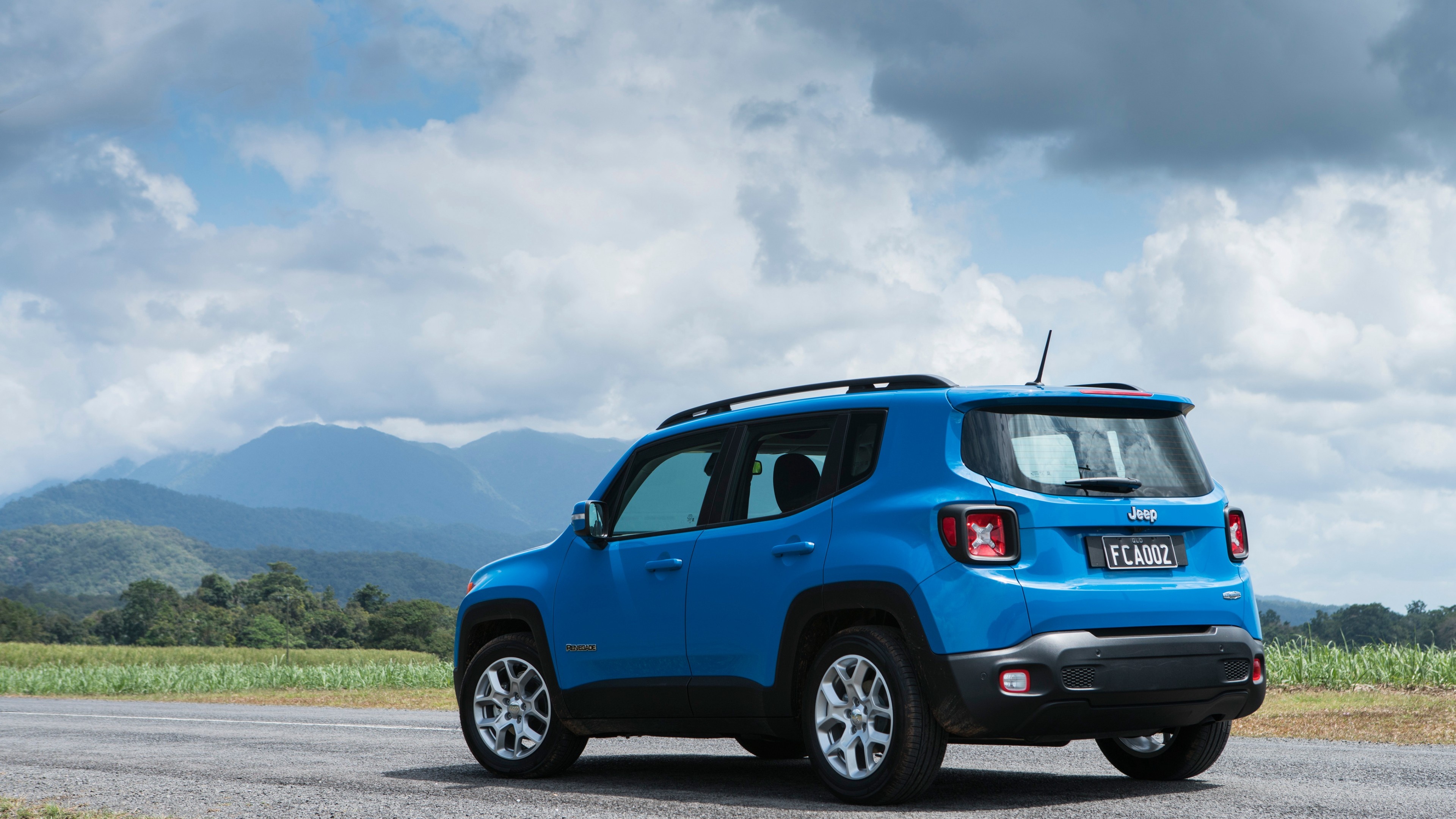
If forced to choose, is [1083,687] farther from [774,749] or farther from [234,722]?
[234,722]

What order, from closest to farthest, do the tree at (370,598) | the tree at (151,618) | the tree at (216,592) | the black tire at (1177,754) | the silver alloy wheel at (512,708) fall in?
1. the black tire at (1177,754)
2. the silver alloy wheel at (512,708)
3. the tree at (151,618)
4. the tree at (370,598)
5. the tree at (216,592)

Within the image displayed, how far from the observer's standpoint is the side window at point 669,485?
24.6ft

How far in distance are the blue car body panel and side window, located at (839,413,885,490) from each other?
0.15ft

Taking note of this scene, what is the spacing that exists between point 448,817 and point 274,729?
28.0ft

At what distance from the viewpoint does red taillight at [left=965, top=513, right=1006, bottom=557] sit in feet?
19.6

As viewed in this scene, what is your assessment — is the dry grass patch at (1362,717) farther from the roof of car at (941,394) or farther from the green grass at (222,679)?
the green grass at (222,679)

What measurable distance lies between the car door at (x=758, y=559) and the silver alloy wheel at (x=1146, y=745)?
6.83 ft

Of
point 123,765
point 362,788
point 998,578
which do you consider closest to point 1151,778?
point 998,578

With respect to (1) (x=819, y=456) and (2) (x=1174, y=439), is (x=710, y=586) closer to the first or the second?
(1) (x=819, y=456)

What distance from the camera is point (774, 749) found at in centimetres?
869

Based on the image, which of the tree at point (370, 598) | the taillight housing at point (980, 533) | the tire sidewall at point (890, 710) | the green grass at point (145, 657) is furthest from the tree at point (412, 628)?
the taillight housing at point (980, 533)

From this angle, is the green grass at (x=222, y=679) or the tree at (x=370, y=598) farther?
the tree at (x=370, y=598)

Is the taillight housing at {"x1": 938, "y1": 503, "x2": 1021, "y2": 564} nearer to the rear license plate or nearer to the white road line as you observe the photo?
the rear license plate

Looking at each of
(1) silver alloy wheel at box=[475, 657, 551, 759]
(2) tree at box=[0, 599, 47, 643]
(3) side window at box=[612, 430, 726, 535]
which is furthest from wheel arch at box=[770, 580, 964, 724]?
(2) tree at box=[0, 599, 47, 643]
